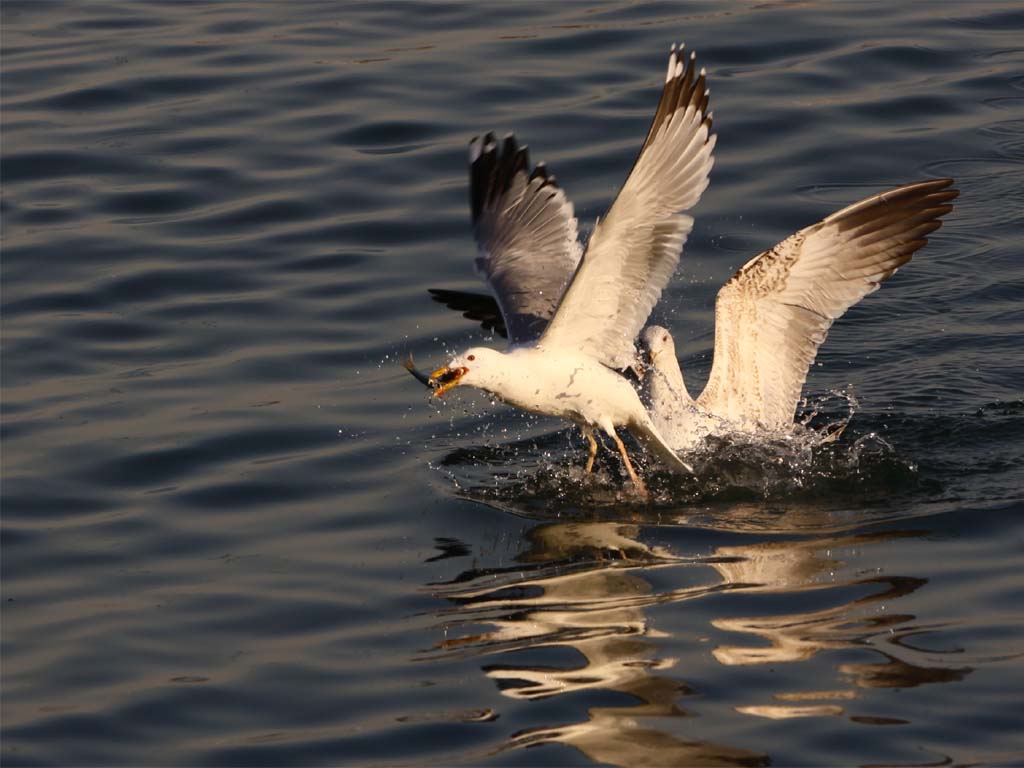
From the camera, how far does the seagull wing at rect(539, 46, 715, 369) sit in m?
7.97

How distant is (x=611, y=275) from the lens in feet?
27.3

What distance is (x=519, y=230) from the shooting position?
32.8 feet

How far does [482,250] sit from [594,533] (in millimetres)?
2401

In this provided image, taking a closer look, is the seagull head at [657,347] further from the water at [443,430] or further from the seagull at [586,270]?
the water at [443,430]

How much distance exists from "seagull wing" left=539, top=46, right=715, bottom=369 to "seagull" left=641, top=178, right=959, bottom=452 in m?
1.14

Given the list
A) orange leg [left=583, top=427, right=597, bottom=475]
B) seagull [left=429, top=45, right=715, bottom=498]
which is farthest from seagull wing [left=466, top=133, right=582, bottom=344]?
orange leg [left=583, top=427, right=597, bottom=475]

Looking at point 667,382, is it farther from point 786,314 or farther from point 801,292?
point 801,292

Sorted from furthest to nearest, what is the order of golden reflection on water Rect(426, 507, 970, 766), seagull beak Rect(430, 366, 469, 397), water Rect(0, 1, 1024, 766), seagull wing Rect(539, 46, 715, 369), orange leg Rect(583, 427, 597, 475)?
orange leg Rect(583, 427, 597, 475)
seagull beak Rect(430, 366, 469, 397)
seagull wing Rect(539, 46, 715, 369)
water Rect(0, 1, 1024, 766)
golden reflection on water Rect(426, 507, 970, 766)

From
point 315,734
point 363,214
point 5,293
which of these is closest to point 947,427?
point 315,734

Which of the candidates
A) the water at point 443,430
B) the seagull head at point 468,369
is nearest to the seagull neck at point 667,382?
the water at point 443,430

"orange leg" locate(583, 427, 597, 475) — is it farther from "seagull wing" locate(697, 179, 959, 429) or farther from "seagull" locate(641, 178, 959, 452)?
"seagull wing" locate(697, 179, 959, 429)

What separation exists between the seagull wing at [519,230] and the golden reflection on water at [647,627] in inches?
73.9

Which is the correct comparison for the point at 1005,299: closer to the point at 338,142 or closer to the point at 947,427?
the point at 947,427

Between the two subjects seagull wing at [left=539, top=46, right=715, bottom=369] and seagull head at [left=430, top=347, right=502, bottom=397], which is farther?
seagull head at [left=430, top=347, right=502, bottom=397]
